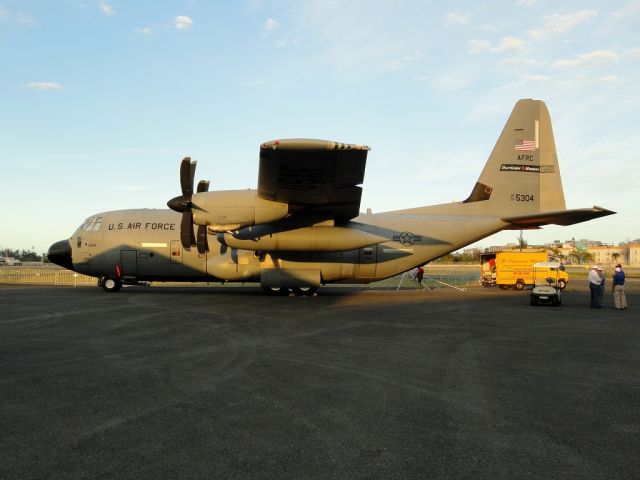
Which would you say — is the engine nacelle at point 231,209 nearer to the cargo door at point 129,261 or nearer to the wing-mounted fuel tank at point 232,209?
the wing-mounted fuel tank at point 232,209

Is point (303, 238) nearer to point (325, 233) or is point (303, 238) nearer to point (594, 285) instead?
point (325, 233)

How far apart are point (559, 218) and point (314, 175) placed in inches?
A: 423

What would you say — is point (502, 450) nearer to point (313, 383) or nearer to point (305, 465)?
point (305, 465)

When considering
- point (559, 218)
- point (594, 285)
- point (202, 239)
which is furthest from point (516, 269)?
point (202, 239)

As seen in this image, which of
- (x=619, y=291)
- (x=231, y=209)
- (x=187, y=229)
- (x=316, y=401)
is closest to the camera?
(x=316, y=401)

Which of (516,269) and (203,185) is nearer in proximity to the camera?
(203,185)

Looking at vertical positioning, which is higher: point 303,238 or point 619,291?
point 303,238

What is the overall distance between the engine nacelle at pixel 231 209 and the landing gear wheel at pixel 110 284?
8353 mm

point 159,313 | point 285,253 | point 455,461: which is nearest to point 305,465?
point 455,461

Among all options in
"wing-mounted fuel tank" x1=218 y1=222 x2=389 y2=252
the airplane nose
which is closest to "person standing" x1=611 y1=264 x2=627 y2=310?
"wing-mounted fuel tank" x1=218 y1=222 x2=389 y2=252

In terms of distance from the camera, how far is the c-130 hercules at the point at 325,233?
17.4 metres

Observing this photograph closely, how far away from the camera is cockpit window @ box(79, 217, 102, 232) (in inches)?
833

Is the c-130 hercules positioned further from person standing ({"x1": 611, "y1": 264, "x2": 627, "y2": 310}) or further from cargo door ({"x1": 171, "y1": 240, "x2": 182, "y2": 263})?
person standing ({"x1": 611, "y1": 264, "x2": 627, "y2": 310})

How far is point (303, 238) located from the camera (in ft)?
57.4
